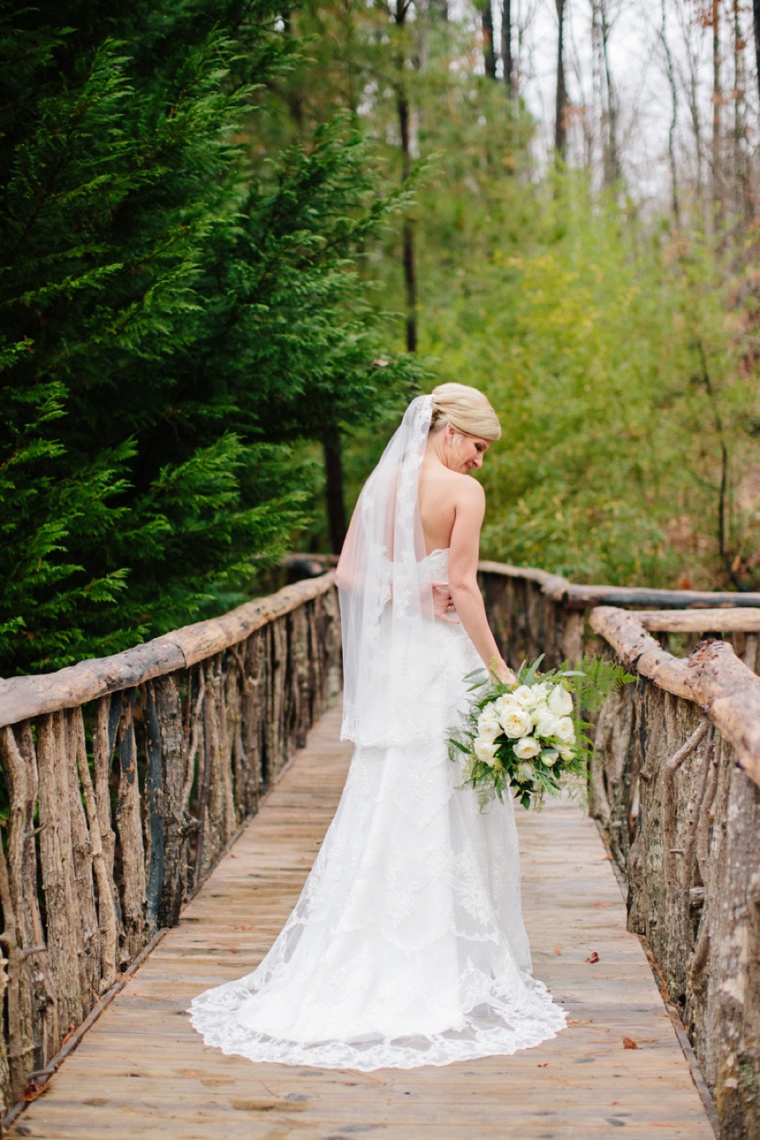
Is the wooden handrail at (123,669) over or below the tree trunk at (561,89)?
below

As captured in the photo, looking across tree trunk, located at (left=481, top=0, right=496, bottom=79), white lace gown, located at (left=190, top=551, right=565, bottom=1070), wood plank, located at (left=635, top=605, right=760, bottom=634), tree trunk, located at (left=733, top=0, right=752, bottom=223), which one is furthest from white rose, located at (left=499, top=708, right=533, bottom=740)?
tree trunk, located at (left=481, top=0, right=496, bottom=79)

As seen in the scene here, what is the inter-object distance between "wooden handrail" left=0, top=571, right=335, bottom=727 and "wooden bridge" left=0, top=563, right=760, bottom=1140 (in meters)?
0.01

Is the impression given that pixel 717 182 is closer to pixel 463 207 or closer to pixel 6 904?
pixel 463 207

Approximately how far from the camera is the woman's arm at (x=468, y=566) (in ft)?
10.8

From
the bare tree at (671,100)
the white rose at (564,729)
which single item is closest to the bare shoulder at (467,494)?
the white rose at (564,729)

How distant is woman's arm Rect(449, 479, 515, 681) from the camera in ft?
10.8

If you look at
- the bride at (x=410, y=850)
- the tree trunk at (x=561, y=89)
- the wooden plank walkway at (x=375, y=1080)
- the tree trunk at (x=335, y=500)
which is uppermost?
the tree trunk at (x=561, y=89)

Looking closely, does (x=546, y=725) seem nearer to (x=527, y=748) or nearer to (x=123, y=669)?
(x=527, y=748)

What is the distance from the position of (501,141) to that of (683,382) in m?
5.31

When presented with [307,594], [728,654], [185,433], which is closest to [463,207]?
[307,594]

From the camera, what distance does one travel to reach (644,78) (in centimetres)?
2031

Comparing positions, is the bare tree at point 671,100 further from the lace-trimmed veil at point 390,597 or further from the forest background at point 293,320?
the lace-trimmed veil at point 390,597

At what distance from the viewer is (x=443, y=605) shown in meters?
3.44

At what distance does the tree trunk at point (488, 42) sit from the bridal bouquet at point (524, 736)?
15198mm
